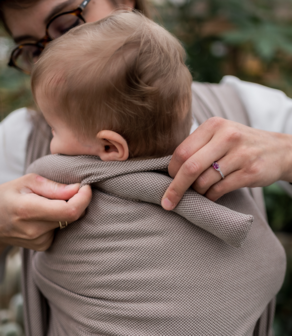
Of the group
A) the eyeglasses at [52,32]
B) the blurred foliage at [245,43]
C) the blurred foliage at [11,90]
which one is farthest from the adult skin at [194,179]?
the blurred foliage at [245,43]

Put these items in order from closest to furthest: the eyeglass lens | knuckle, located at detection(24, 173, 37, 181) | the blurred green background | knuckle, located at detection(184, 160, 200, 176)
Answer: knuckle, located at detection(184, 160, 200, 176) → knuckle, located at detection(24, 173, 37, 181) → the eyeglass lens → the blurred green background

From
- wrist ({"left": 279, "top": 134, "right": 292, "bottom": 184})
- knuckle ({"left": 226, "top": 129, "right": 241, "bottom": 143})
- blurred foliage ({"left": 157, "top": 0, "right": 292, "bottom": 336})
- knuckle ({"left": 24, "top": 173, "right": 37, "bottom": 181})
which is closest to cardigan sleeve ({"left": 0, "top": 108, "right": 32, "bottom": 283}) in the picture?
knuckle ({"left": 24, "top": 173, "right": 37, "bottom": 181})

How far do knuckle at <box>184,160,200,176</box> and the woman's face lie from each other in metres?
0.55

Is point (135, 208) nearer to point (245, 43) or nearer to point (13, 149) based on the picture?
point (13, 149)

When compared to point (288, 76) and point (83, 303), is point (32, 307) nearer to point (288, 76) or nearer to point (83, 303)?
point (83, 303)

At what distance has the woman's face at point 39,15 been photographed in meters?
0.86

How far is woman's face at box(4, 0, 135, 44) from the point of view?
0.86 meters

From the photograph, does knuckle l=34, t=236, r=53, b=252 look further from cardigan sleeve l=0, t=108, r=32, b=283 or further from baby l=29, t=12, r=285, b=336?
cardigan sleeve l=0, t=108, r=32, b=283

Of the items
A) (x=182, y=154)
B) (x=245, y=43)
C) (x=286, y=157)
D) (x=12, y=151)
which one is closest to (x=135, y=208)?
(x=182, y=154)

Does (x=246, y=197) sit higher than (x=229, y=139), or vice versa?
(x=229, y=139)

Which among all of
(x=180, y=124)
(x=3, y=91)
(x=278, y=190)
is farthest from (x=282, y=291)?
(x=3, y=91)

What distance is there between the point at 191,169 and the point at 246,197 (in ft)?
0.88

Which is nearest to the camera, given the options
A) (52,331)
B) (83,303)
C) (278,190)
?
(83,303)

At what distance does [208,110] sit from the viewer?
102cm
